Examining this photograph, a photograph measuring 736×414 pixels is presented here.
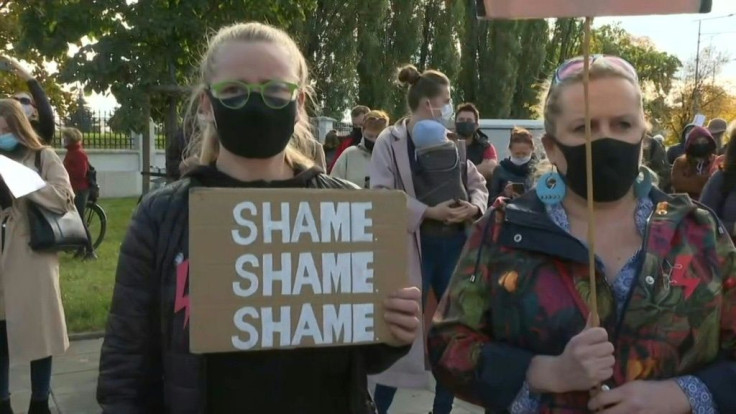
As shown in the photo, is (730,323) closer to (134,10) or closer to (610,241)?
(610,241)

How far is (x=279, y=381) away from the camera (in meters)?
2.18

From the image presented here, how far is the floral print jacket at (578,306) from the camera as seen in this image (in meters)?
2.08

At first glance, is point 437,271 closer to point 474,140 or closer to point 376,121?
point 376,121

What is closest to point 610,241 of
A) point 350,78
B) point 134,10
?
point 134,10

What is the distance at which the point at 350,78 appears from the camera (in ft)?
81.5

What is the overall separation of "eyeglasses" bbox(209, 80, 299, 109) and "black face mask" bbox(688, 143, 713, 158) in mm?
6034

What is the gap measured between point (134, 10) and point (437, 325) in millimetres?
8227

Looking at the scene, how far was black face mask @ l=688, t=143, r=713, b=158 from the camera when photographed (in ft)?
24.6

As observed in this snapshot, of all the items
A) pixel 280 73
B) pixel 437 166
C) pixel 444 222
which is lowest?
pixel 444 222

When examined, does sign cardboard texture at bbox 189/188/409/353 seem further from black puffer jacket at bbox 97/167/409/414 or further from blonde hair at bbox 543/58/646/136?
blonde hair at bbox 543/58/646/136

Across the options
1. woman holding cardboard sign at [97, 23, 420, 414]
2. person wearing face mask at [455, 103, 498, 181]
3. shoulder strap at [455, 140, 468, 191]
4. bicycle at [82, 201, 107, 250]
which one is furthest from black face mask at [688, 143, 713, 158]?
Answer: bicycle at [82, 201, 107, 250]

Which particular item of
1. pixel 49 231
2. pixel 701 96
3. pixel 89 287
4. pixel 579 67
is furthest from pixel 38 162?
pixel 701 96

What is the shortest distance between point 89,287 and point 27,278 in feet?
14.6

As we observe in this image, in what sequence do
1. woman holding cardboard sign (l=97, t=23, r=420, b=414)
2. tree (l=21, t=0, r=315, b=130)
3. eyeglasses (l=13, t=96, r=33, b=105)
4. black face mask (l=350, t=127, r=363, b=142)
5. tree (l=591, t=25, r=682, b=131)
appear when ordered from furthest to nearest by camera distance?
tree (l=591, t=25, r=682, b=131) < tree (l=21, t=0, r=315, b=130) < black face mask (l=350, t=127, r=363, b=142) < eyeglasses (l=13, t=96, r=33, b=105) < woman holding cardboard sign (l=97, t=23, r=420, b=414)
